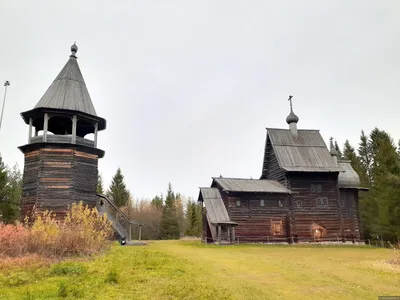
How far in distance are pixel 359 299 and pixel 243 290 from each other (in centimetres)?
273

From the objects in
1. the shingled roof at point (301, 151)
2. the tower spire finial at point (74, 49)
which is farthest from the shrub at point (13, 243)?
the shingled roof at point (301, 151)

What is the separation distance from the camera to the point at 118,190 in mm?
55250

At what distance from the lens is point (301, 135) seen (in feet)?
120

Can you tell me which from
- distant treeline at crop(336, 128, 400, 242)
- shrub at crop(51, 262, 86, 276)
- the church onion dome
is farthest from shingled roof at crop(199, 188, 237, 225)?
shrub at crop(51, 262, 86, 276)

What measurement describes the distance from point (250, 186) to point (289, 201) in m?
4.28

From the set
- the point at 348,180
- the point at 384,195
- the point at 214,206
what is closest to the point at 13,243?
the point at 214,206

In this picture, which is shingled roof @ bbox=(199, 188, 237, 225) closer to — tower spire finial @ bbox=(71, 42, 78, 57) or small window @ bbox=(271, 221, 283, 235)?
small window @ bbox=(271, 221, 283, 235)

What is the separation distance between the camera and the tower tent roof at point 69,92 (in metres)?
24.7

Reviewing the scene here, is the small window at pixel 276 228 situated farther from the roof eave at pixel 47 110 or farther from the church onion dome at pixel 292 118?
the roof eave at pixel 47 110

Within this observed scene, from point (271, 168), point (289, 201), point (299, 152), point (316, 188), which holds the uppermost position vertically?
point (299, 152)

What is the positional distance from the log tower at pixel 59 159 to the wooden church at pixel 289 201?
1127 cm

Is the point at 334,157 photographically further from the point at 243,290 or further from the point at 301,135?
the point at 243,290

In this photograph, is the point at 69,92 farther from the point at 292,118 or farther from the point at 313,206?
the point at 313,206

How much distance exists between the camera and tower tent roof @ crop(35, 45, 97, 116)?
24656 mm
